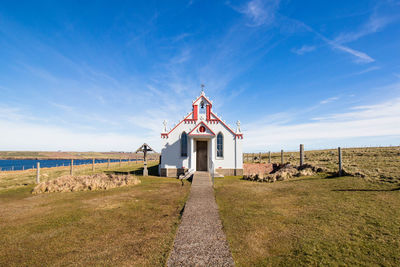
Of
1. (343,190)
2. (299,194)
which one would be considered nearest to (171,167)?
(299,194)

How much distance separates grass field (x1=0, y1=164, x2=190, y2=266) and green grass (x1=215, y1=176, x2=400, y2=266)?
2164 millimetres

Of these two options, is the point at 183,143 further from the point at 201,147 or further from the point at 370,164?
the point at 370,164

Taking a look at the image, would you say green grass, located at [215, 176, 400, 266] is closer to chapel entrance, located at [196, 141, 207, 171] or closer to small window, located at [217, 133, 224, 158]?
chapel entrance, located at [196, 141, 207, 171]

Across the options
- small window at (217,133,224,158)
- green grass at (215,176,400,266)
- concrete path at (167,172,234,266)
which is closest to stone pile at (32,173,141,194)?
concrete path at (167,172,234,266)

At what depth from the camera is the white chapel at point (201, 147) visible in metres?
20.1

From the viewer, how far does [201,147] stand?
20891 millimetres

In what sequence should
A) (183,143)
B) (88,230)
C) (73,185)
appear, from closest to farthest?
(88,230)
(73,185)
(183,143)

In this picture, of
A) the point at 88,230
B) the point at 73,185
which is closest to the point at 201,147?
the point at 73,185

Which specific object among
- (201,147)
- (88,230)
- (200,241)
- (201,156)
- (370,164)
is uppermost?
(201,147)

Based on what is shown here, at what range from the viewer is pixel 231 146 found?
68.1ft

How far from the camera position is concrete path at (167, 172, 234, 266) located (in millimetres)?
4301

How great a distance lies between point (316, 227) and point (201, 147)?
15.4m

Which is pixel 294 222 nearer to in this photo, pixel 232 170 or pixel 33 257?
pixel 33 257

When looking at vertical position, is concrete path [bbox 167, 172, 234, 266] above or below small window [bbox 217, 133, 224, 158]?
below
